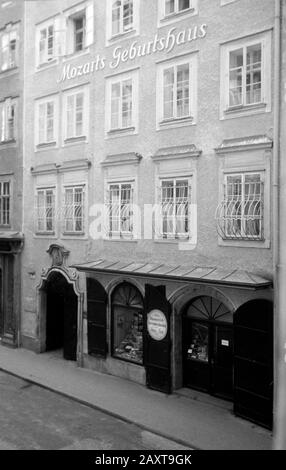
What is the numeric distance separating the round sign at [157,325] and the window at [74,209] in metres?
4.19

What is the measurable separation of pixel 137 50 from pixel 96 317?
8.64 metres

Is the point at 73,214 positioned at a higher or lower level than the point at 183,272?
higher

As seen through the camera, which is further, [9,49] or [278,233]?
[9,49]

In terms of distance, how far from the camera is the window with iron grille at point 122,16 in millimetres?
15117

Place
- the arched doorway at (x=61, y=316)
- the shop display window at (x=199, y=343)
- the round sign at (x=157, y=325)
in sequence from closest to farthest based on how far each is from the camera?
the shop display window at (x=199, y=343) < the round sign at (x=157, y=325) < the arched doorway at (x=61, y=316)

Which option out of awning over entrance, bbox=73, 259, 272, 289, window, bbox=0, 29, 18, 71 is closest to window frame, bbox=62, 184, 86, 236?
awning over entrance, bbox=73, 259, 272, 289

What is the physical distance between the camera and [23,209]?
19141 millimetres

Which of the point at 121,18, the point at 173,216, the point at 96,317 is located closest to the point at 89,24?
the point at 121,18

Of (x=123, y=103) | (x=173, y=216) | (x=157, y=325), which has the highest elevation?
(x=123, y=103)

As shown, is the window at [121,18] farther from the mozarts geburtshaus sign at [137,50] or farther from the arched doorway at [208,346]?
the arched doorway at [208,346]

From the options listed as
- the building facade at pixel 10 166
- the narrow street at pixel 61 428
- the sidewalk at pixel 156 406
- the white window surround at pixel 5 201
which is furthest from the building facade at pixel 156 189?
the narrow street at pixel 61 428

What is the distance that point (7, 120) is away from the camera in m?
19.9

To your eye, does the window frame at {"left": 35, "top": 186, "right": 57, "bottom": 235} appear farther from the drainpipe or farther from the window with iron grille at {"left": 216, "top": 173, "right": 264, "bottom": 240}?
the drainpipe

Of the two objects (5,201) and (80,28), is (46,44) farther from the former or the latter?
(5,201)
